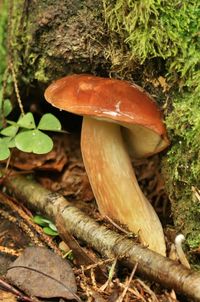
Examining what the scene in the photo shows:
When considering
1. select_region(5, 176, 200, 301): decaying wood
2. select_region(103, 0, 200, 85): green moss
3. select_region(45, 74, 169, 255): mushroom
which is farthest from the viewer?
select_region(45, 74, 169, 255): mushroom

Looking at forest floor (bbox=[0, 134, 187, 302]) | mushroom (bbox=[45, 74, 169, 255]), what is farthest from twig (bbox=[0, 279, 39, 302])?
mushroom (bbox=[45, 74, 169, 255])

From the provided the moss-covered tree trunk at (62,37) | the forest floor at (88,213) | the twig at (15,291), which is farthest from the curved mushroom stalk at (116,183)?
the twig at (15,291)

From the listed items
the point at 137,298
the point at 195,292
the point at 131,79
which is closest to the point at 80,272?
the point at 137,298

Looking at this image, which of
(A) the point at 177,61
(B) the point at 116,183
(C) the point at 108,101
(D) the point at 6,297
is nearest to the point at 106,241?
(B) the point at 116,183

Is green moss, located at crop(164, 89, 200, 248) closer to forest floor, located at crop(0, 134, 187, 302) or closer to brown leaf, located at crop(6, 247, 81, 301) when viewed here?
forest floor, located at crop(0, 134, 187, 302)

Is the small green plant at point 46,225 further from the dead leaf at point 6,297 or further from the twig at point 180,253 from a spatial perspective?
the twig at point 180,253

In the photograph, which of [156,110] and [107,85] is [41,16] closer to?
[107,85]

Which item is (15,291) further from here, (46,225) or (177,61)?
(177,61)
